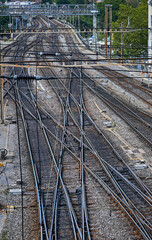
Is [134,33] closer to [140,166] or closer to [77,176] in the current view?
[140,166]

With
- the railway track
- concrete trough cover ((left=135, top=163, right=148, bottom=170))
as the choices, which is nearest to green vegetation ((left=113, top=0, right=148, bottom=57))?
the railway track

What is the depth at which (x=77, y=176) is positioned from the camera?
1184cm

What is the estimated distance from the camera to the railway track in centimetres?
905

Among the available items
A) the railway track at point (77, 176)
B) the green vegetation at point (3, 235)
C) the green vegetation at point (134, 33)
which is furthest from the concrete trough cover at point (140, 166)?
the green vegetation at point (134, 33)

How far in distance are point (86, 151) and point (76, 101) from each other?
25.7ft

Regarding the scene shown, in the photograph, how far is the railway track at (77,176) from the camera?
905 cm

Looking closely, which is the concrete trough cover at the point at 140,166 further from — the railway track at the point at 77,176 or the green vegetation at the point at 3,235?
the green vegetation at the point at 3,235

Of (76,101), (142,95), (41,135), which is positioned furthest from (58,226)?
(142,95)

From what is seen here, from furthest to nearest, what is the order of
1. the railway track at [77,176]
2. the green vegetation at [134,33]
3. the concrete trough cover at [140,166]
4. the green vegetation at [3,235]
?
1. the green vegetation at [134,33]
2. the concrete trough cover at [140,166]
3. the railway track at [77,176]
4. the green vegetation at [3,235]

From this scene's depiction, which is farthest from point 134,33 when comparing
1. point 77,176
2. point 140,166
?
point 77,176

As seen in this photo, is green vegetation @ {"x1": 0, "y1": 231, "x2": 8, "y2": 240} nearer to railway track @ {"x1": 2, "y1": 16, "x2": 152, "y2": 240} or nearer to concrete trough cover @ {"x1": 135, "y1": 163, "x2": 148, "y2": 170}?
railway track @ {"x1": 2, "y1": 16, "x2": 152, "y2": 240}

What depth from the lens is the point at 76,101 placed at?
848 inches

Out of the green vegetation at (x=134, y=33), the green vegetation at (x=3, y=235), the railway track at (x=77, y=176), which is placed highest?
the green vegetation at (x=134, y=33)

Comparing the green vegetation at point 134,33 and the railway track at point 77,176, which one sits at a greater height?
the green vegetation at point 134,33
